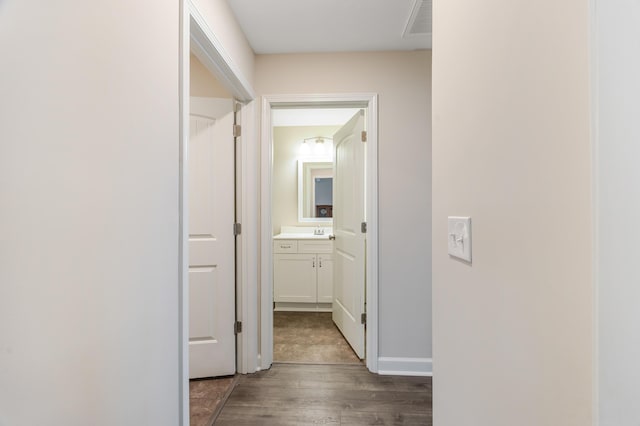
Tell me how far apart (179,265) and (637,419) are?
128cm

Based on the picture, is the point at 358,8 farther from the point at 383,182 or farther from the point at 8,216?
the point at 8,216

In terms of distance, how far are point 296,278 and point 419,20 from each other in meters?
2.87

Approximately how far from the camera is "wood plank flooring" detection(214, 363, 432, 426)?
73.4 inches

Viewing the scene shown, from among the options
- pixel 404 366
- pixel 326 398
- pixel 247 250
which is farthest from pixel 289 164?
pixel 326 398

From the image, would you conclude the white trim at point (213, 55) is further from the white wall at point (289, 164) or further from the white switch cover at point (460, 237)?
the white wall at point (289, 164)

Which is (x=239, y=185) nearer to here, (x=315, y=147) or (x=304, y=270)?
(x=304, y=270)

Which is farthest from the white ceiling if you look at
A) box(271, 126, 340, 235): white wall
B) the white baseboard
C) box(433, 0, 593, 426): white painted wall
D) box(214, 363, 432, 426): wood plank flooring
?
box(433, 0, 593, 426): white painted wall

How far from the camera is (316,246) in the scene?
3818 millimetres

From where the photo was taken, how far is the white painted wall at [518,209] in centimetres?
47

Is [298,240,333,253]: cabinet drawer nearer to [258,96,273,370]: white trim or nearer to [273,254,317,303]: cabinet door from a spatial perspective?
[273,254,317,303]: cabinet door

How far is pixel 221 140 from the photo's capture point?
2.29 m

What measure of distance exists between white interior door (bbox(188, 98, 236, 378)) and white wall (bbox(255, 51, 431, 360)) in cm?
111

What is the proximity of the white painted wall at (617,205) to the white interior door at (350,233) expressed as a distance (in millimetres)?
2162

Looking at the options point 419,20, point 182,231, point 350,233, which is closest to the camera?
point 182,231
